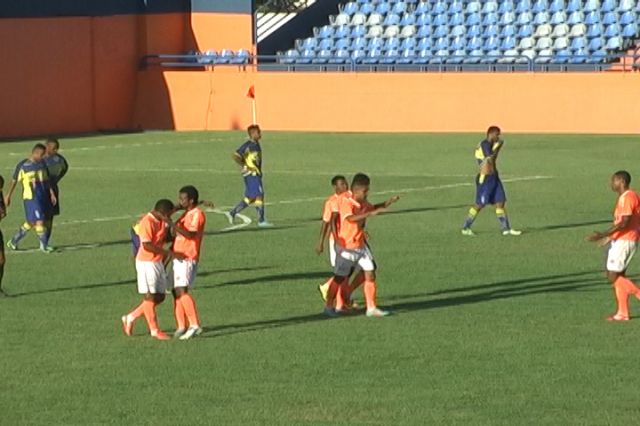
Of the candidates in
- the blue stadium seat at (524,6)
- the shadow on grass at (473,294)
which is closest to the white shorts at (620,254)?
the shadow on grass at (473,294)

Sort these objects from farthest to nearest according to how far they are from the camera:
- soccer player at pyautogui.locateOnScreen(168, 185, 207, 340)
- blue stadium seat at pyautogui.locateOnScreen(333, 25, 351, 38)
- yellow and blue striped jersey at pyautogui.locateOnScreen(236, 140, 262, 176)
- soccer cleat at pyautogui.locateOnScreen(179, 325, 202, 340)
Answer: blue stadium seat at pyautogui.locateOnScreen(333, 25, 351, 38), yellow and blue striped jersey at pyautogui.locateOnScreen(236, 140, 262, 176), soccer cleat at pyautogui.locateOnScreen(179, 325, 202, 340), soccer player at pyautogui.locateOnScreen(168, 185, 207, 340)

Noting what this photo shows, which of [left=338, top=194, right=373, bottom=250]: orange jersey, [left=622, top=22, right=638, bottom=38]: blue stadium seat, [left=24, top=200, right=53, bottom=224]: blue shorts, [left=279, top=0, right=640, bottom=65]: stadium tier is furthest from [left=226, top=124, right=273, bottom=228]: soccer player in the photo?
[left=622, top=22, right=638, bottom=38]: blue stadium seat

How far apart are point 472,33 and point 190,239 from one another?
135ft

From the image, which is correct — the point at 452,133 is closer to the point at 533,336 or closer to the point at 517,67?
the point at 517,67

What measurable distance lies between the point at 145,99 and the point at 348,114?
24.6 feet

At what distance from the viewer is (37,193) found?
26938mm

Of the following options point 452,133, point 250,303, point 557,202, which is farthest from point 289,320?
point 452,133

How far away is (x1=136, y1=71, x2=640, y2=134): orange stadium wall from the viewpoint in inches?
2039

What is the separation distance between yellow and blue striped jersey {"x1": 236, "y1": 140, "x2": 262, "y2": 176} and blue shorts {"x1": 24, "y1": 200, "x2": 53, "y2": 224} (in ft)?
15.4

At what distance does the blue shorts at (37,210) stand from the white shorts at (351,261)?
805 centimetres

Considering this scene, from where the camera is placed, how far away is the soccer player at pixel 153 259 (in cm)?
1847

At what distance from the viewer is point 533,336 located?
18.8 m

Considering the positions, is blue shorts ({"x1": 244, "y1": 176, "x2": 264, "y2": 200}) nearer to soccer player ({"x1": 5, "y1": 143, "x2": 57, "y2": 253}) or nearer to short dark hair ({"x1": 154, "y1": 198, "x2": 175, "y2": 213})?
soccer player ({"x1": 5, "y1": 143, "x2": 57, "y2": 253})

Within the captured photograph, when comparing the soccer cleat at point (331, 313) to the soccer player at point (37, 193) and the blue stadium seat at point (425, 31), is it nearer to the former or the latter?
the soccer player at point (37, 193)
